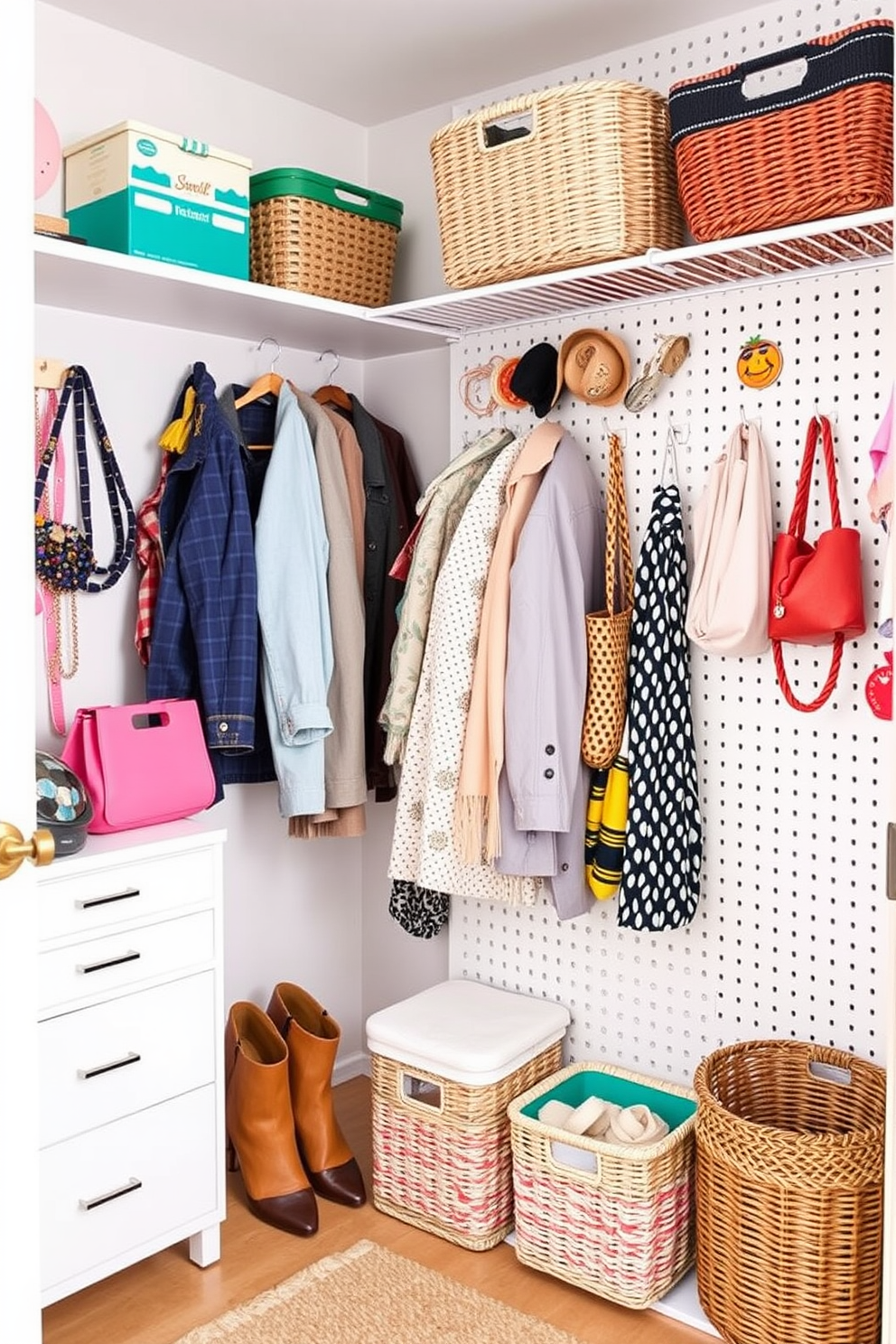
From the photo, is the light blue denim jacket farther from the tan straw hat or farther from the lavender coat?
the tan straw hat

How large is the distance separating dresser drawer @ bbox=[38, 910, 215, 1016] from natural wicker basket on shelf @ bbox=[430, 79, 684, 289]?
4.67 ft

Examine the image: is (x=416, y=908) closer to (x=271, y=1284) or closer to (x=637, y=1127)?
(x=637, y=1127)

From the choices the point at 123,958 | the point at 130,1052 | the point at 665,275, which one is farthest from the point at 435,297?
the point at 130,1052

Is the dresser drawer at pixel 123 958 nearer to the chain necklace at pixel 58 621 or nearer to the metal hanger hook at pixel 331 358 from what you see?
the chain necklace at pixel 58 621

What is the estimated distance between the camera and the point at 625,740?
2621mm

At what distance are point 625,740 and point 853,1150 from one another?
2.84 ft

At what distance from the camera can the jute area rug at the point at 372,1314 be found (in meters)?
2.31

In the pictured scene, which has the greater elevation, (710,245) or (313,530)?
(710,245)

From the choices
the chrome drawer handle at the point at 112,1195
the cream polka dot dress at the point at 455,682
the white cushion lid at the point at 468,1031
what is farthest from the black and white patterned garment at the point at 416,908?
the chrome drawer handle at the point at 112,1195

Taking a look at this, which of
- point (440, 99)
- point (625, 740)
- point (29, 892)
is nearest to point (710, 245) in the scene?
point (625, 740)

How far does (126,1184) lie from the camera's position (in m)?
2.39

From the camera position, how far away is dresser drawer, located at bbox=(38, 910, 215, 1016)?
2273 millimetres

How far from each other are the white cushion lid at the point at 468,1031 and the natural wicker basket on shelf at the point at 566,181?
5.09 feet

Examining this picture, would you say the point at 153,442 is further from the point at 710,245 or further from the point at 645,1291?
the point at 645,1291
